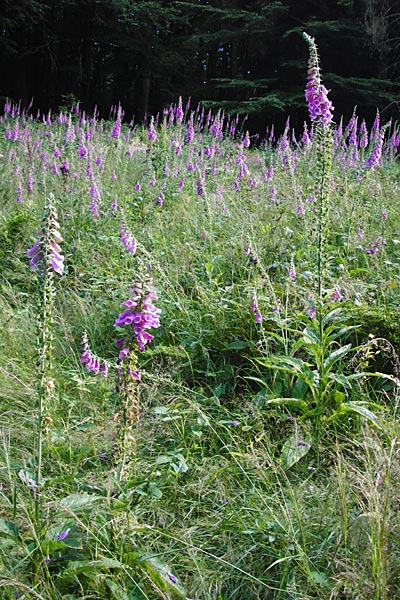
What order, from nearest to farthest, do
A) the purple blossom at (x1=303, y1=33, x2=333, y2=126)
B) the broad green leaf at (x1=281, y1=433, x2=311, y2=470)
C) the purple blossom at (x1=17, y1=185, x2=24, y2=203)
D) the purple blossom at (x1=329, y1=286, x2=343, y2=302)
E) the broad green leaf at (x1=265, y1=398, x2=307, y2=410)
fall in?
1. the broad green leaf at (x1=281, y1=433, x2=311, y2=470)
2. the broad green leaf at (x1=265, y1=398, x2=307, y2=410)
3. the purple blossom at (x1=303, y1=33, x2=333, y2=126)
4. the purple blossom at (x1=329, y1=286, x2=343, y2=302)
5. the purple blossom at (x1=17, y1=185, x2=24, y2=203)

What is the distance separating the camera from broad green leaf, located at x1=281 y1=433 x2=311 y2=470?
2.52 m

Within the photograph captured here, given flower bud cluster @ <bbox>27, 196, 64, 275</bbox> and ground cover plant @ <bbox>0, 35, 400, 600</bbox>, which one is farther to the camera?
ground cover plant @ <bbox>0, 35, 400, 600</bbox>

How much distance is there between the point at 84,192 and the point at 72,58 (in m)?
24.2

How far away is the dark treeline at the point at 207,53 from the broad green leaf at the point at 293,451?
12.6 metres

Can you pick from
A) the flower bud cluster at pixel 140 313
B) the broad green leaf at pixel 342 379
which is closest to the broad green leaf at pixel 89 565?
the flower bud cluster at pixel 140 313

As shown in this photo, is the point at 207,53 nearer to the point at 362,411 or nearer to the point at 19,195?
the point at 19,195

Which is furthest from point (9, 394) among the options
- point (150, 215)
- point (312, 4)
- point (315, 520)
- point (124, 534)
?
point (312, 4)

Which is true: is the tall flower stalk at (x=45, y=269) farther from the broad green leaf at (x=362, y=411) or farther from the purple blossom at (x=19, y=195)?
the purple blossom at (x=19, y=195)

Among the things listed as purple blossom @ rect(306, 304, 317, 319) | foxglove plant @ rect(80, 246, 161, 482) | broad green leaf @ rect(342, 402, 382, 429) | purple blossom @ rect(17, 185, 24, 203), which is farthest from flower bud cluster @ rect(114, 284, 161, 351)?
purple blossom @ rect(17, 185, 24, 203)

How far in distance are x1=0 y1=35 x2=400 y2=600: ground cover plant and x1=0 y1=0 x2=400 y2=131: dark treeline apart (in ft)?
34.5

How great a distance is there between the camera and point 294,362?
290 cm

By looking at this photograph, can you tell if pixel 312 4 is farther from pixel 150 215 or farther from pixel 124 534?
pixel 124 534

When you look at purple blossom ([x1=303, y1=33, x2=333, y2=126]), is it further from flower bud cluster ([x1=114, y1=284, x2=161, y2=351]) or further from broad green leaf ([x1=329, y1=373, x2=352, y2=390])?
flower bud cluster ([x1=114, y1=284, x2=161, y2=351])

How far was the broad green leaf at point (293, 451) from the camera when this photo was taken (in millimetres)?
2521
